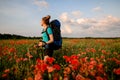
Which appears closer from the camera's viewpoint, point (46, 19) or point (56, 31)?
point (56, 31)

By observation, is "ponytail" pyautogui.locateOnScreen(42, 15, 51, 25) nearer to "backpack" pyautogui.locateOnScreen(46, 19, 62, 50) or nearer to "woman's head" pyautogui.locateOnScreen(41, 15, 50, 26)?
"woman's head" pyautogui.locateOnScreen(41, 15, 50, 26)

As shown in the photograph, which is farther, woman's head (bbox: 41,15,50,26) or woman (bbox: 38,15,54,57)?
woman's head (bbox: 41,15,50,26)

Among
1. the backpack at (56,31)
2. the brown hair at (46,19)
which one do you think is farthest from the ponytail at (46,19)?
the backpack at (56,31)

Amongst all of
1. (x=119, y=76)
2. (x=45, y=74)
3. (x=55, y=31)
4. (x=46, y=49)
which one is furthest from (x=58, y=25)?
(x=119, y=76)

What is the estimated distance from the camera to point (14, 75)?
5379mm

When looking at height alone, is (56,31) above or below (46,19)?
below

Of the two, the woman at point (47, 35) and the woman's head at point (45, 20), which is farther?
the woman's head at point (45, 20)

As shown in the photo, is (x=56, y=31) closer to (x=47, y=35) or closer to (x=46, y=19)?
(x=47, y=35)

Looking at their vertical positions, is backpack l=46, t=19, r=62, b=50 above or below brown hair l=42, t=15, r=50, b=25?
below

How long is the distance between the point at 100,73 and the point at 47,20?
6.80ft

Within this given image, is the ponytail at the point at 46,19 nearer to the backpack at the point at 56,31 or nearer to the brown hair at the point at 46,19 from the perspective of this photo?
the brown hair at the point at 46,19

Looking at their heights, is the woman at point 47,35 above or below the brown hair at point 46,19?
below

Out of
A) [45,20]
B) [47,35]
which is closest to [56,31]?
[47,35]

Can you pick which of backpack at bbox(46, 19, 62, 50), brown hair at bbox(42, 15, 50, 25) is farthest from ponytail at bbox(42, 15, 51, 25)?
backpack at bbox(46, 19, 62, 50)
